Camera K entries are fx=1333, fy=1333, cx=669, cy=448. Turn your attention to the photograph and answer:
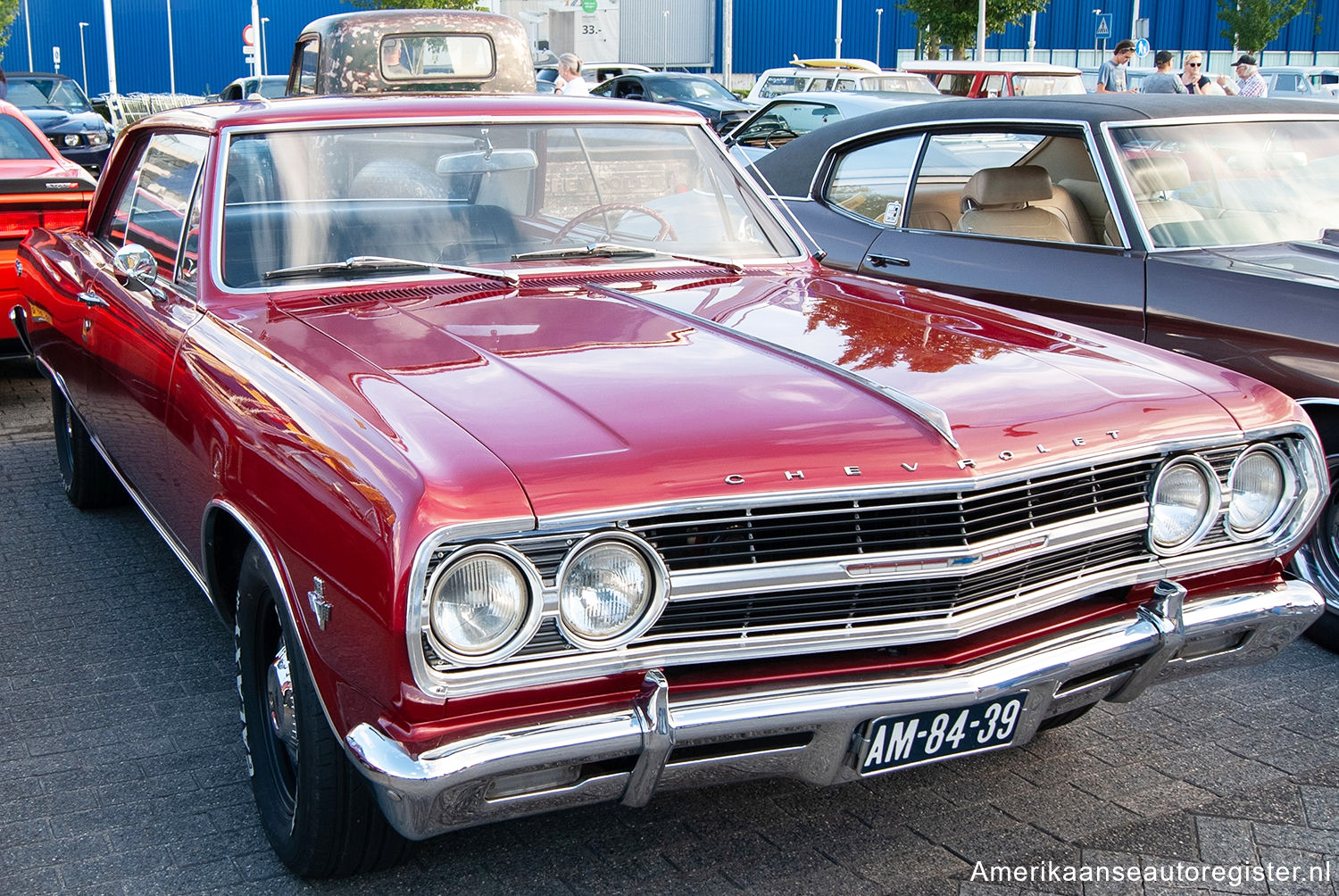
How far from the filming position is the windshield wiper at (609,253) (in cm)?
379

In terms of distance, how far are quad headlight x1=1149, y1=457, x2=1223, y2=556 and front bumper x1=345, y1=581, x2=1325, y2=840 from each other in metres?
0.11

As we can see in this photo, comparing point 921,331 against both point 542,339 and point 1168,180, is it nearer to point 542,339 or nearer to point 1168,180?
point 542,339

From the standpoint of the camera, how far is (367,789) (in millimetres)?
2572

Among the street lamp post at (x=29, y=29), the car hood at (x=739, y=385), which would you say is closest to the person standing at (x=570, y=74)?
the car hood at (x=739, y=385)

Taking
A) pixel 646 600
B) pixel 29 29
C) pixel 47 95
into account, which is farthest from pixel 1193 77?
pixel 29 29

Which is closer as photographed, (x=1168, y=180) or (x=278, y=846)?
(x=278, y=846)

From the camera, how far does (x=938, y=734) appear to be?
2549 millimetres

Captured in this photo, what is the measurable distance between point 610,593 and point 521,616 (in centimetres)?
16

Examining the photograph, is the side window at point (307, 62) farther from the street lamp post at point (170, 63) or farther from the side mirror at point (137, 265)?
the street lamp post at point (170, 63)

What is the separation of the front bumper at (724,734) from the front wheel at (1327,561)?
1.58 metres

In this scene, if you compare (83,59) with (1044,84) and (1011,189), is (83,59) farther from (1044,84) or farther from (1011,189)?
(1011,189)

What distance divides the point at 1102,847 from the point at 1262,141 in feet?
10.7

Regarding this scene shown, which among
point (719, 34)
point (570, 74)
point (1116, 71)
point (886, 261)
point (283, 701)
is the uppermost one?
point (719, 34)

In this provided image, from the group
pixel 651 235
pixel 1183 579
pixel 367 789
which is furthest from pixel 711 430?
pixel 651 235
